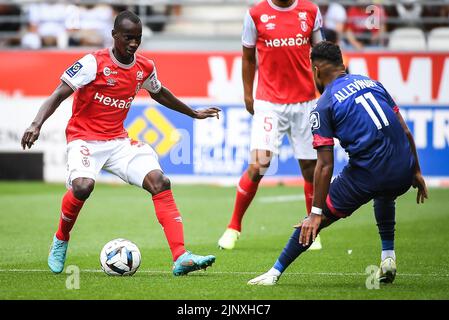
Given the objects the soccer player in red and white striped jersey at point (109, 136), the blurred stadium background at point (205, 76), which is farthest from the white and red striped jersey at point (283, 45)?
the blurred stadium background at point (205, 76)

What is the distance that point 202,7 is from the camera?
22.5 m

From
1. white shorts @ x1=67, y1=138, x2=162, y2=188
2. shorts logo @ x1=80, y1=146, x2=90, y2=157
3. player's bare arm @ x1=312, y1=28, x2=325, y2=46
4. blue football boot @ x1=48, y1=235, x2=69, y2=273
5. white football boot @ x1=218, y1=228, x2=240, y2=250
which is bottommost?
white football boot @ x1=218, y1=228, x2=240, y2=250

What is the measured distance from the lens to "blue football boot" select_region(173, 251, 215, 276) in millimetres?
8664

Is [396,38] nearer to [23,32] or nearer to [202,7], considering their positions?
[202,7]

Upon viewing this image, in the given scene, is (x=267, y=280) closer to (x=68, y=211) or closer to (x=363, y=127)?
(x=363, y=127)

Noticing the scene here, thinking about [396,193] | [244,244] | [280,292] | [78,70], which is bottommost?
[244,244]

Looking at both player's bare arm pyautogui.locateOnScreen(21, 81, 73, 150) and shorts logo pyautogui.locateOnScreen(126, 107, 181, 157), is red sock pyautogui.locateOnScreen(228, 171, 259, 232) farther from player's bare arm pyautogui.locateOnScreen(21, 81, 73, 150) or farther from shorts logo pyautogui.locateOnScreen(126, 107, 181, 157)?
shorts logo pyautogui.locateOnScreen(126, 107, 181, 157)

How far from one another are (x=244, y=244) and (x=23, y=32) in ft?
37.6

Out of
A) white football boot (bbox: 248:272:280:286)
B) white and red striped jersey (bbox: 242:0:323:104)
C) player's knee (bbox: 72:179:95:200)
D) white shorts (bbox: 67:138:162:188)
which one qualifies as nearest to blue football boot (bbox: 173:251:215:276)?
white football boot (bbox: 248:272:280:286)

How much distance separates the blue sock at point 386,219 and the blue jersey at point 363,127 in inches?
29.2

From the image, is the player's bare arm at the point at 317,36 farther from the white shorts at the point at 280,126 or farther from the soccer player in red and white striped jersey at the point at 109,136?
the soccer player in red and white striped jersey at the point at 109,136

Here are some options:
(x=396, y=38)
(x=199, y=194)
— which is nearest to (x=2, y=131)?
(x=199, y=194)

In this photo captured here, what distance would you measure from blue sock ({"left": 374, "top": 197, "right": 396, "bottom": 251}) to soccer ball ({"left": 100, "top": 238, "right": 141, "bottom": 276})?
2212mm
